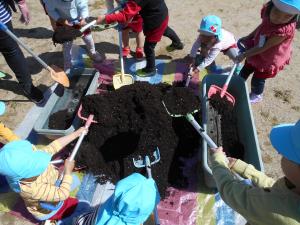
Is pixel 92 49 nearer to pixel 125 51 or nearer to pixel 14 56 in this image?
pixel 125 51

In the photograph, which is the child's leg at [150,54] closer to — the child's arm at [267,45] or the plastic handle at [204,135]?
the child's arm at [267,45]

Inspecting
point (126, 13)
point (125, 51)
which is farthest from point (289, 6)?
point (125, 51)

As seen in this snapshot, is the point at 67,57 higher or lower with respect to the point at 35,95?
higher

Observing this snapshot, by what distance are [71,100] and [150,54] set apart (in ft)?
3.19

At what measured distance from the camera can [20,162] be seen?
1.83m

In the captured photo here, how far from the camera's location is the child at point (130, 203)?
5.32ft

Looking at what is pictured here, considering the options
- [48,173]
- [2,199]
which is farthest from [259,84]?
[2,199]

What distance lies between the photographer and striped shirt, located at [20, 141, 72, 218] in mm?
2046

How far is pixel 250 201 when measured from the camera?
1.58 metres

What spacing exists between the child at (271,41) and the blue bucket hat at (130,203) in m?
1.71

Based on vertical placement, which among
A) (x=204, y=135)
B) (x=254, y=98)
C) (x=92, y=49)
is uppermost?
(x=204, y=135)

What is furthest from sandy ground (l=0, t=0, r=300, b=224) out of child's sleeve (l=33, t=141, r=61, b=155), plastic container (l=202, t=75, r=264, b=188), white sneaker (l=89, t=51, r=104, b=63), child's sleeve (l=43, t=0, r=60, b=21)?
child's sleeve (l=33, t=141, r=61, b=155)

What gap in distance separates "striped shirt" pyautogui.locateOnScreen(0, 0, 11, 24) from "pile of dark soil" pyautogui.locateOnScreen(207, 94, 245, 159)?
1980 millimetres

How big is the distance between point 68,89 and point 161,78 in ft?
3.35
